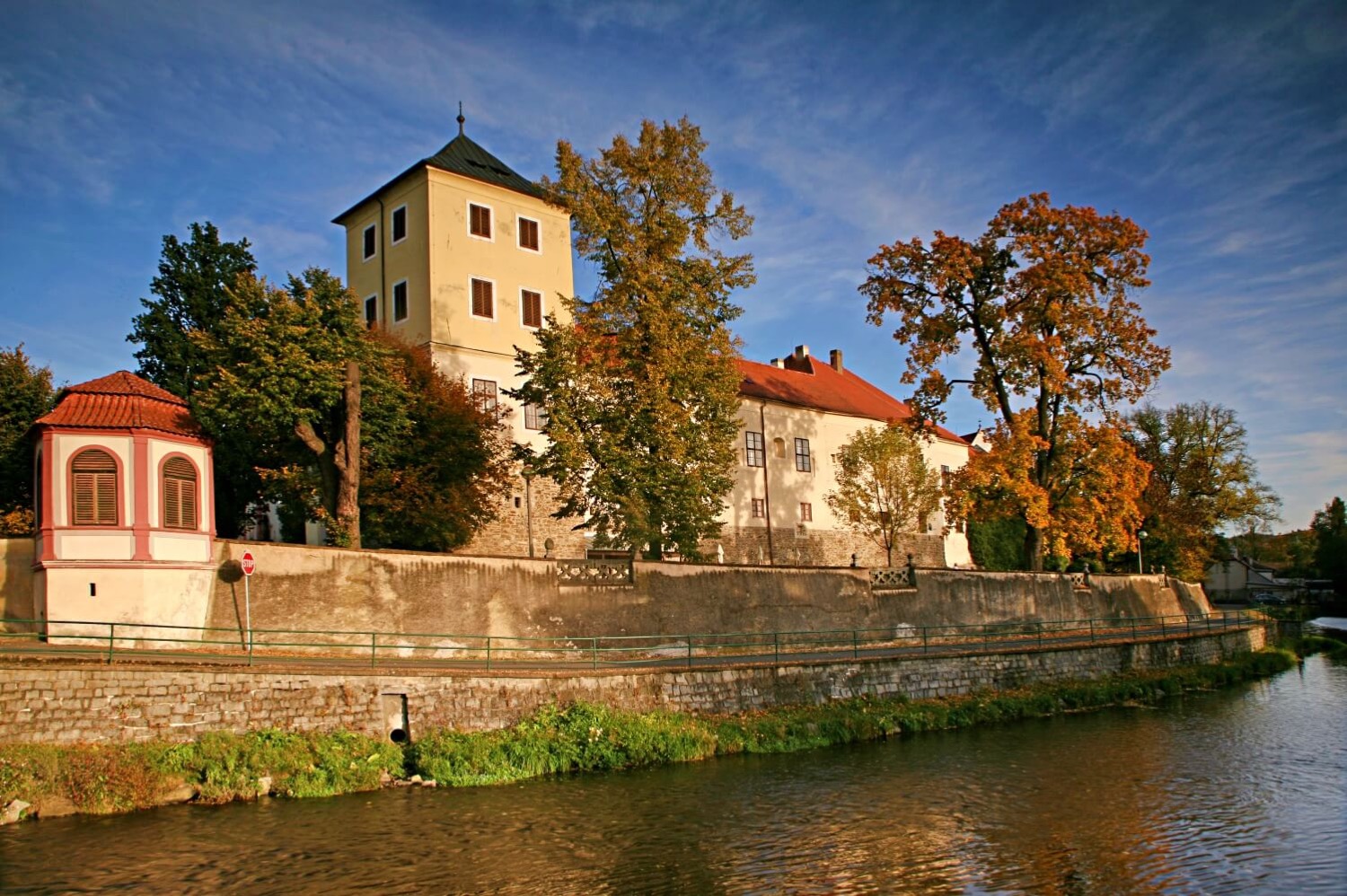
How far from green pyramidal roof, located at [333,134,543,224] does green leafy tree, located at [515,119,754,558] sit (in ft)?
25.7

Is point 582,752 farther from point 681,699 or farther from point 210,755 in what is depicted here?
point 210,755

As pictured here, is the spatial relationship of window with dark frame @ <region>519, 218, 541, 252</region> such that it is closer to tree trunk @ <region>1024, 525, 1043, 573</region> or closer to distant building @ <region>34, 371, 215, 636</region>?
distant building @ <region>34, 371, 215, 636</region>

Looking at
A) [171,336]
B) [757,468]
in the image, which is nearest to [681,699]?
[171,336]

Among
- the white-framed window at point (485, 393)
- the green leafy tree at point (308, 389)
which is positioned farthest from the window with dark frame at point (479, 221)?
the green leafy tree at point (308, 389)

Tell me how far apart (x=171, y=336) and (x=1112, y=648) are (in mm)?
30964

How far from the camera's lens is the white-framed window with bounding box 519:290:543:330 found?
37.2 metres

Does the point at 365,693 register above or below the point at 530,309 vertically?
below

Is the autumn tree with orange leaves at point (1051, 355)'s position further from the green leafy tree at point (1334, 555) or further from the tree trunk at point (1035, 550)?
the green leafy tree at point (1334, 555)

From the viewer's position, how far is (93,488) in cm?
1972

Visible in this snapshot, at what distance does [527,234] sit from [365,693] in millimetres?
23512

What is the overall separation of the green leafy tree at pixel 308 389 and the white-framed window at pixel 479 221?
9352 millimetres

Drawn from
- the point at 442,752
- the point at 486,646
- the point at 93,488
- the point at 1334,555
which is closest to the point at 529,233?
the point at 486,646

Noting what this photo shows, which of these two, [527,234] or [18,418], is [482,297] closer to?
[527,234]

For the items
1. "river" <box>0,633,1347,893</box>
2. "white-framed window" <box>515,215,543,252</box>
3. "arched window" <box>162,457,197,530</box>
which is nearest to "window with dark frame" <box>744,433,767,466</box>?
"white-framed window" <box>515,215,543,252</box>
